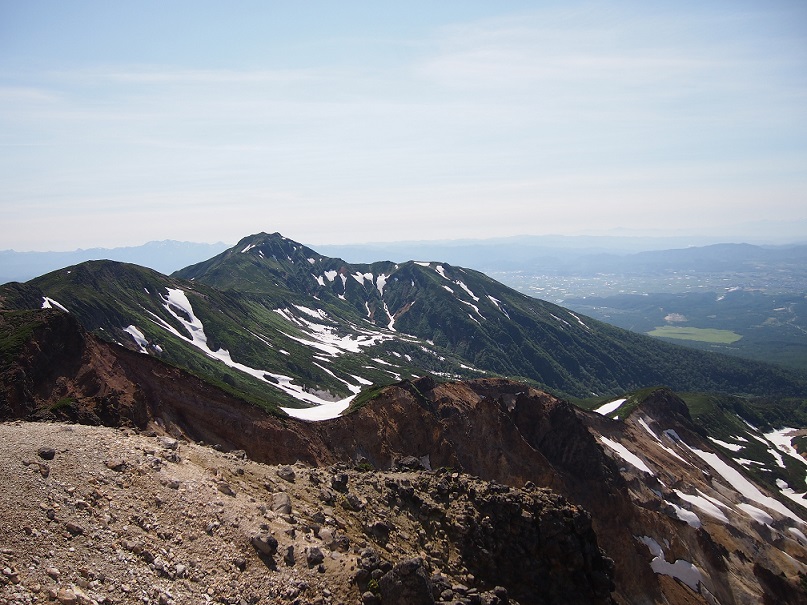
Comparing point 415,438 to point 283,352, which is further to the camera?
point 283,352

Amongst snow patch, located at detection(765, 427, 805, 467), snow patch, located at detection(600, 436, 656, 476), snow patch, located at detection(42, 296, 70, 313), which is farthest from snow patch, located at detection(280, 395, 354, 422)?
snow patch, located at detection(765, 427, 805, 467)

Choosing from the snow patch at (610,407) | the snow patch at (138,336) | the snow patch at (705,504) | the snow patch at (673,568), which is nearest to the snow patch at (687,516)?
the snow patch at (705,504)

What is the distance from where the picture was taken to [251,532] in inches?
901

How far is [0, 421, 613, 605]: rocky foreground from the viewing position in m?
18.5

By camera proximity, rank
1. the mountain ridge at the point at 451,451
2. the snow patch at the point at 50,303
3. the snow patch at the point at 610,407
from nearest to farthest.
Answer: the mountain ridge at the point at 451,451 → the snow patch at the point at 50,303 → the snow patch at the point at 610,407

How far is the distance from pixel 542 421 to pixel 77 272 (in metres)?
132

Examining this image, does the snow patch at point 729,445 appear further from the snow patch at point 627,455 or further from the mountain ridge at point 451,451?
the snow patch at point 627,455

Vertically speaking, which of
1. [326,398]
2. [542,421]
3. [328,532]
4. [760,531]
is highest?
[328,532]

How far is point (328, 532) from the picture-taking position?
2517cm

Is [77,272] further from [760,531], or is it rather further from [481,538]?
[760,531]

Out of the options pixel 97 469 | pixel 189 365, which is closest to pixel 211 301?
pixel 189 365

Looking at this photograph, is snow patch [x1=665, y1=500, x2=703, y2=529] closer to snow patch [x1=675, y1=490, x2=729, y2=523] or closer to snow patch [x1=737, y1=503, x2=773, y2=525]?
snow patch [x1=675, y1=490, x2=729, y2=523]

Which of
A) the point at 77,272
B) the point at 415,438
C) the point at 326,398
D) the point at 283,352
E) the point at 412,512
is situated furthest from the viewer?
the point at 283,352

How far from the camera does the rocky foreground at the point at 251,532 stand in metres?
18.5
